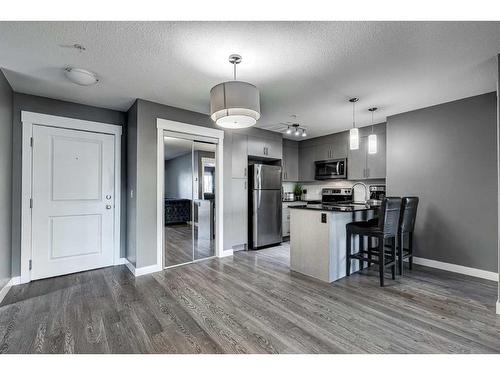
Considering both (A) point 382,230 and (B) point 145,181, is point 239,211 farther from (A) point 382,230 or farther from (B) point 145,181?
(A) point 382,230

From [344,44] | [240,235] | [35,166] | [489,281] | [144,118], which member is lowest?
[489,281]

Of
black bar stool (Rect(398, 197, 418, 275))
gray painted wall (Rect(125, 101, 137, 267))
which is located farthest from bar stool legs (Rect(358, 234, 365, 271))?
gray painted wall (Rect(125, 101, 137, 267))

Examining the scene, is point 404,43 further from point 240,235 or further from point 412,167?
point 240,235

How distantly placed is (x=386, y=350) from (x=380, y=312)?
58 cm

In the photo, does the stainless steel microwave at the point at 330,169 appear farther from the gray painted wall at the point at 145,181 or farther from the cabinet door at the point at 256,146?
the gray painted wall at the point at 145,181

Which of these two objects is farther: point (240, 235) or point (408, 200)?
point (240, 235)

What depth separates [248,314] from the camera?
2.13 metres

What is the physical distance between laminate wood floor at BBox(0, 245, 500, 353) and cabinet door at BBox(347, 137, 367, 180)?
203cm

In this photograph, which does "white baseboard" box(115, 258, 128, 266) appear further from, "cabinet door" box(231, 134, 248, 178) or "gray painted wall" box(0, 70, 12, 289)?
"cabinet door" box(231, 134, 248, 178)

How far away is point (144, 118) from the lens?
124 inches
